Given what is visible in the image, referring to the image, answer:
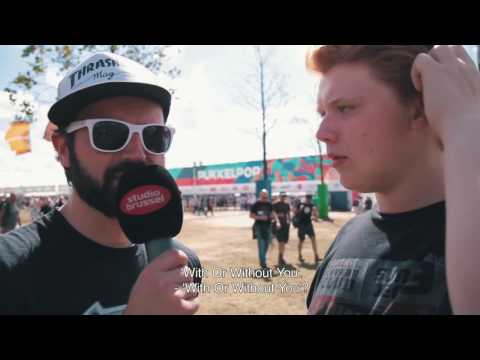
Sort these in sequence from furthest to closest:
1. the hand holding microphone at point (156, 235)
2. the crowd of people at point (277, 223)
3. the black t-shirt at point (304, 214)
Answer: the black t-shirt at point (304, 214)
the crowd of people at point (277, 223)
the hand holding microphone at point (156, 235)

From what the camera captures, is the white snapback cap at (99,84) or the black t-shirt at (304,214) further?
the black t-shirt at (304,214)

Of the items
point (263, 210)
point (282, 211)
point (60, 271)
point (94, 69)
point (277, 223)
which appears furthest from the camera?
point (277, 223)

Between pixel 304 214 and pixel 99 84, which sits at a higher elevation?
pixel 99 84

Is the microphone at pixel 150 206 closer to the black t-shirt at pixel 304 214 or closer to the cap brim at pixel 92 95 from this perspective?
the cap brim at pixel 92 95

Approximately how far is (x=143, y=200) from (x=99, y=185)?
465 mm

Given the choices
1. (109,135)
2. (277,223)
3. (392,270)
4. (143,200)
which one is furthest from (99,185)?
(277,223)

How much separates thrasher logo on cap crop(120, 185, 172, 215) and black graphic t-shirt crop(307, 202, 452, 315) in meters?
0.73

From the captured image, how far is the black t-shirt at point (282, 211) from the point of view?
8.13 metres

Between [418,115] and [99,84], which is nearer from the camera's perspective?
[418,115]

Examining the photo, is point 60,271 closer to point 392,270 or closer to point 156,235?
point 156,235

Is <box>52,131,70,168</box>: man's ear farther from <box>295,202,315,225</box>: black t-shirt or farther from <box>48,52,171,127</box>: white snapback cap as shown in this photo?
<box>295,202,315,225</box>: black t-shirt

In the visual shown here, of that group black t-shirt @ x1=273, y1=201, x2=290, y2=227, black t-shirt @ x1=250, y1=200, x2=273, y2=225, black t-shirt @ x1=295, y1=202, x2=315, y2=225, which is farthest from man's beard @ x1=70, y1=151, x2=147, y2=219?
black t-shirt @ x1=295, y1=202, x2=315, y2=225

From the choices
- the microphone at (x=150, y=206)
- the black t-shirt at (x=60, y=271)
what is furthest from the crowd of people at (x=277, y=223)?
the microphone at (x=150, y=206)

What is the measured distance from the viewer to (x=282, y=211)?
838 cm
